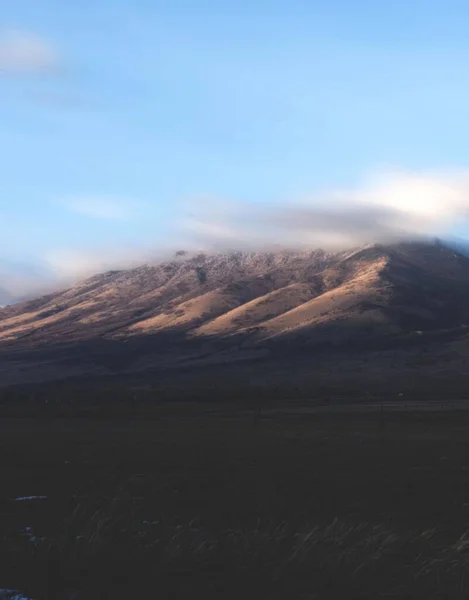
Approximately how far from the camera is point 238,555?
16047 millimetres

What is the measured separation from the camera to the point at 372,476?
38.8 meters

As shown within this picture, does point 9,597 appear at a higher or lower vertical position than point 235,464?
higher

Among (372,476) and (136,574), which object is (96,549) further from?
(372,476)

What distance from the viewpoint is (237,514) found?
2600 cm

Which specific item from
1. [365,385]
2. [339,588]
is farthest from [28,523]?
[365,385]

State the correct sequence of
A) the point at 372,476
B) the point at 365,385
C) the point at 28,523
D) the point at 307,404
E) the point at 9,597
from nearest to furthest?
the point at 9,597 → the point at 28,523 → the point at 372,476 → the point at 307,404 → the point at 365,385

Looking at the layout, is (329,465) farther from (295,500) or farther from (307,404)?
(307,404)

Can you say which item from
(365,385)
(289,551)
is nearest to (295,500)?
(289,551)

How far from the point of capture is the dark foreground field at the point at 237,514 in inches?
566

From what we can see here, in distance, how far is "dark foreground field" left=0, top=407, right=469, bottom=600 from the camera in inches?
566

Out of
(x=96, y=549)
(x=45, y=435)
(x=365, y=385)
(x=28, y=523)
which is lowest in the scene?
(x=365, y=385)

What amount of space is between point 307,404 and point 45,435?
6789 centimetres

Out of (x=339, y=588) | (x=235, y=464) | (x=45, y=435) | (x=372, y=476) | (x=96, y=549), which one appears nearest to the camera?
(x=339, y=588)

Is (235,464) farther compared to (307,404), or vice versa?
(307,404)
